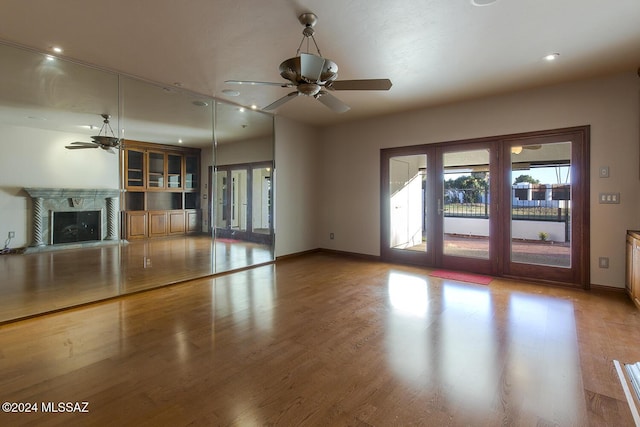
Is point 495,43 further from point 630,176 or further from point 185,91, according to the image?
point 185,91

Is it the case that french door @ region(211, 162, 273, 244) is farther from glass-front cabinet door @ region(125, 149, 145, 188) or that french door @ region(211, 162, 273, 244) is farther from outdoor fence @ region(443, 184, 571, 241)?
outdoor fence @ region(443, 184, 571, 241)

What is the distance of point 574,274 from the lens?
4.33 meters

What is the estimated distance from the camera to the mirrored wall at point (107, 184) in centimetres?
344

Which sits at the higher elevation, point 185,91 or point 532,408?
point 185,91

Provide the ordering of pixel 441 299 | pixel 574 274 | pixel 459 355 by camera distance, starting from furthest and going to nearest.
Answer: pixel 574 274 → pixel 441 299 → pixel 459 355

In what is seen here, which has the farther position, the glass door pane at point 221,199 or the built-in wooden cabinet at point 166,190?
the glass door pane at point 221,199

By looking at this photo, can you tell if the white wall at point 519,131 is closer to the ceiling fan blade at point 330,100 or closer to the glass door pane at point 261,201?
the glass door pane at point 261,201

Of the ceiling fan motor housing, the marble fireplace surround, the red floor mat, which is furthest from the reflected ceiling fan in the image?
the red floor mat

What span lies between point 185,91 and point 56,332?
11.1 ft

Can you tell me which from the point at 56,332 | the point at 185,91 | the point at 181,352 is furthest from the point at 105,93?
the point at 181,352

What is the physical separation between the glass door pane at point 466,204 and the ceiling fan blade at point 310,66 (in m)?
3.56

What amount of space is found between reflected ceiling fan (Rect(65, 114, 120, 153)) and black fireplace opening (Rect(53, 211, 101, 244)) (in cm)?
84

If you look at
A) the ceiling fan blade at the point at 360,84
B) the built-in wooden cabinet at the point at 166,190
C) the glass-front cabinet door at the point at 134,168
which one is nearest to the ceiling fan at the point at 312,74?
the ceiling fan blade at the point at 360,84

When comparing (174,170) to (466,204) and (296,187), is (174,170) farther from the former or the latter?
(466,204)
